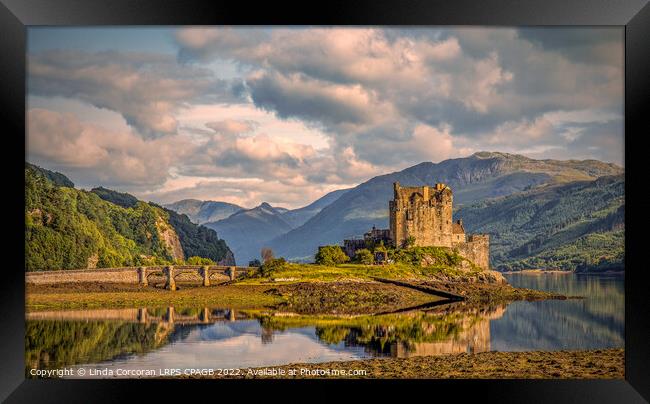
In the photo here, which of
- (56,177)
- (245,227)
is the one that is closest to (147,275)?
(56,177)

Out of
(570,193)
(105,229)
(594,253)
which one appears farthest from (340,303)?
(570,193)

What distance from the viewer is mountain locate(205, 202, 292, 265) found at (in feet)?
438

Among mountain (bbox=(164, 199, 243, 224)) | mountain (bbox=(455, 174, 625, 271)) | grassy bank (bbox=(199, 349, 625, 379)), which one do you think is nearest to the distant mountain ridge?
mountain (bbox=(164, 199, 243, 224))

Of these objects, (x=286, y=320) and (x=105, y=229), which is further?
(x=105, y=229)

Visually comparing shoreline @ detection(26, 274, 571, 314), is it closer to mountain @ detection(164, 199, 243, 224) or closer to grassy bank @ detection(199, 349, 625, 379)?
grassy bank @ detection(199, 349, 625, 379)

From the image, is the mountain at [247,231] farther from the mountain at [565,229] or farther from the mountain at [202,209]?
the mountain at [565,229]

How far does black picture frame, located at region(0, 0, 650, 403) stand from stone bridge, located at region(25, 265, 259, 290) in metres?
29.2

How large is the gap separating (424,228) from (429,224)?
0.59 metres

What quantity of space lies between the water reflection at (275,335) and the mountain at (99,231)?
18327 millimetres

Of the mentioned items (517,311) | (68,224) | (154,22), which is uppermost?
(154,22)

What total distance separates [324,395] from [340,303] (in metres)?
26.1

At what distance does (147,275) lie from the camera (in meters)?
59.0

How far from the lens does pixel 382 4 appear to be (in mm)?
19750

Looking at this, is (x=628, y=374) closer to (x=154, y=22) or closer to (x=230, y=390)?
(x=230, y=390)
